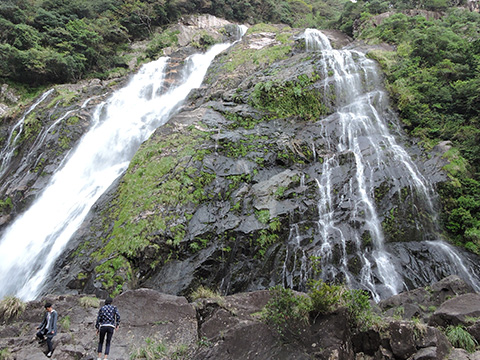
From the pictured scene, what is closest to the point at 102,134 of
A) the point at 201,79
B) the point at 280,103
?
the point at 201,79

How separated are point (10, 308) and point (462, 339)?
9289mm

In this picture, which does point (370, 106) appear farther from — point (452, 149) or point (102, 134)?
point (102, 134)

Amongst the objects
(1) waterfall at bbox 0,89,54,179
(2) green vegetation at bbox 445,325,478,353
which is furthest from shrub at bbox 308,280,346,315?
(1) waterfall at bbox 0,89,54,179

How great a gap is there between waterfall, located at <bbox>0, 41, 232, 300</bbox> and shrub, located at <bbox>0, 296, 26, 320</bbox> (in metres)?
2.43

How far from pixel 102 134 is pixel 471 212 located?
708 inches

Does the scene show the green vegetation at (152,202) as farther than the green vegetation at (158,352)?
Yes

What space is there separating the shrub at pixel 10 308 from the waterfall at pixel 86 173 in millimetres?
2432

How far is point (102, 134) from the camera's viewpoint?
1612 cm

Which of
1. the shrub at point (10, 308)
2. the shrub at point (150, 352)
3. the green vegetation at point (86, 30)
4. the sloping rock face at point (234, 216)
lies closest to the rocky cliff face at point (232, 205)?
the sloping rock face at point (234, 216)

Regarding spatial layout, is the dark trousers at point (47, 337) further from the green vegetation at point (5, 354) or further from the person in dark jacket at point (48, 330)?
the green vegetation at point (5, 354)

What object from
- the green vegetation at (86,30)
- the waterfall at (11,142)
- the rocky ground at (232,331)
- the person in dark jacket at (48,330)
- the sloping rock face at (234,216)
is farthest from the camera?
the green vegetation at (86,30)

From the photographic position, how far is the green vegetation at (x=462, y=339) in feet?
16.1

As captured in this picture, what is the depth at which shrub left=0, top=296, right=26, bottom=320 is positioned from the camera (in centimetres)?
616

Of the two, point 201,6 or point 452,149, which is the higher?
point 201,6
